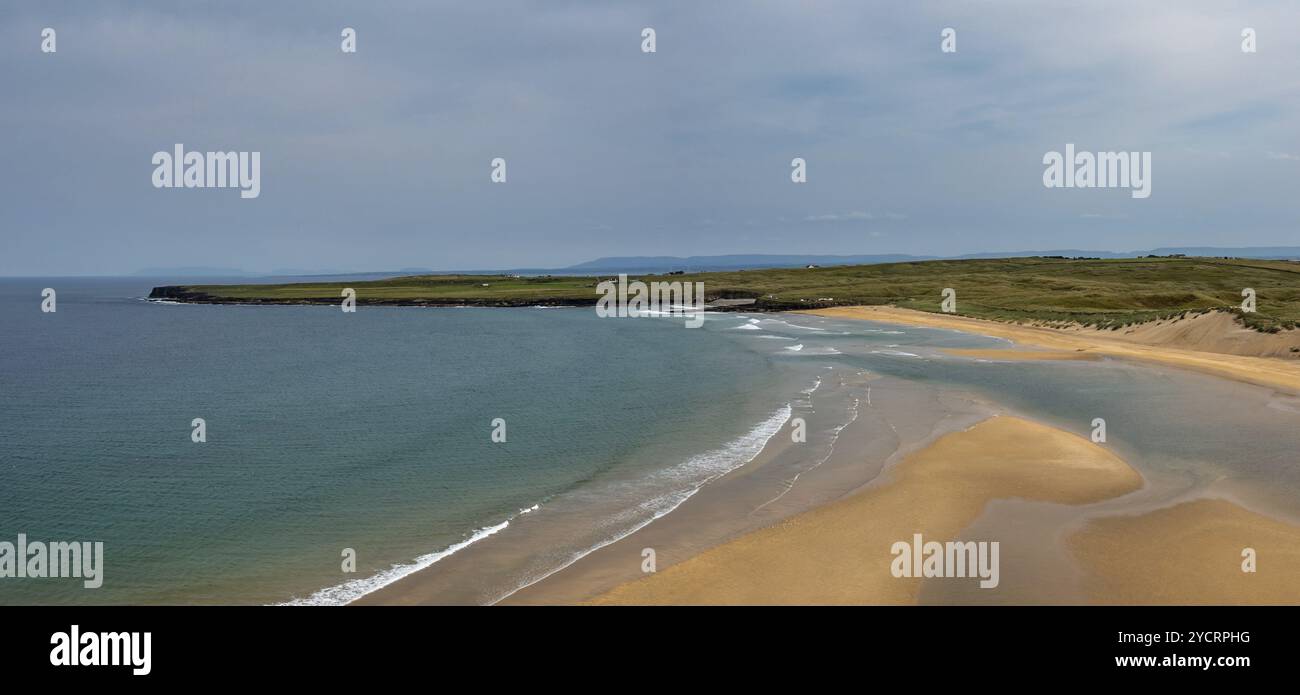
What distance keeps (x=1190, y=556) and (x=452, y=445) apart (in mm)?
20612

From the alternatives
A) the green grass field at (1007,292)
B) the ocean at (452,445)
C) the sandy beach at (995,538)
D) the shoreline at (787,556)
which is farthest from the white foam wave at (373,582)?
the green grass field at (1007,292)

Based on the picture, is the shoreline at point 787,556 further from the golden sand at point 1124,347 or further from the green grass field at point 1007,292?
the green grass field at point 1007,292

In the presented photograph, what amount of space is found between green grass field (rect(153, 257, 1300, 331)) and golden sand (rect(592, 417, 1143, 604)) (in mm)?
32498

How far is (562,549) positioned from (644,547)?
174 cm

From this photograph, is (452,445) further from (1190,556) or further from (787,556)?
(1190,556)

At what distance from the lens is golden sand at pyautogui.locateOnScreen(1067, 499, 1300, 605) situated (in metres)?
11.8

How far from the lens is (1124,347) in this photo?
48812 mm

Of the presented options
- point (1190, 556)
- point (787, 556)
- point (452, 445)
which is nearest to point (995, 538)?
point (1190, 556)

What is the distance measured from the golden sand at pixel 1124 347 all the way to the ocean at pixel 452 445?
2.36m

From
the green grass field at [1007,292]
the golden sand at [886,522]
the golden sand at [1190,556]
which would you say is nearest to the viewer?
the golden sand at [1190,556]

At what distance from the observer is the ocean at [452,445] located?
14.9 meters

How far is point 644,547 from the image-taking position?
1498cm
